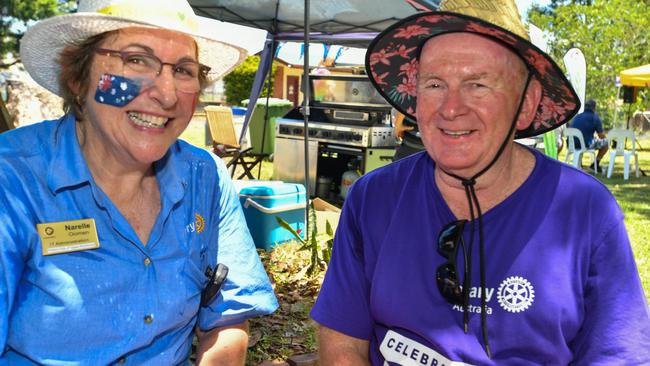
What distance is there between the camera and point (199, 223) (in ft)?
6.56

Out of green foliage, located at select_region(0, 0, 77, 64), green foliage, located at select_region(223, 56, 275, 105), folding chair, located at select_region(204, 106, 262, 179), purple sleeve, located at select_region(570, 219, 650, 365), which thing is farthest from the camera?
green foliage, located at select_region(223, 56, 275, 105)

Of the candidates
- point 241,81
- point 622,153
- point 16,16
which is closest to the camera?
point 622,153

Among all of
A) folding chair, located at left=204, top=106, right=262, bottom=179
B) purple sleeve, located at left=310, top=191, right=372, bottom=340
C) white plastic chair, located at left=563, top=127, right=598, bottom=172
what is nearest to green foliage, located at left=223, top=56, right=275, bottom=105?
white plastic chair, located at left=563, top=127, right=598, bottom=172

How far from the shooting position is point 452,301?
1.73 m

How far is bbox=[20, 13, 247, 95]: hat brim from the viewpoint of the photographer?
179 centimetres

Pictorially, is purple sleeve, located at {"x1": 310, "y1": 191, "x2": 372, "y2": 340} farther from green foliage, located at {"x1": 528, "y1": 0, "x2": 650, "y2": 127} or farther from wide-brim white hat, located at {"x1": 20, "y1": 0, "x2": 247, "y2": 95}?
green foliage, located at {"x1": 528, "y1": 0, "x2": 650, "y2": 127}

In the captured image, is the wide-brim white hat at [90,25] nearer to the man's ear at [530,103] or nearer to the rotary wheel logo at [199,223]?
the rotary wheel logo at [199,223]

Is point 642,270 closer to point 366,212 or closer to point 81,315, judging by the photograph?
point 366,212

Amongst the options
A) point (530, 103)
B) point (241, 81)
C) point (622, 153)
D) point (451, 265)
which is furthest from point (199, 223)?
point (241, 81)

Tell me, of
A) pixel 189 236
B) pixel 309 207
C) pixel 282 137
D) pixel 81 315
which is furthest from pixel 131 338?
pixel 282 137

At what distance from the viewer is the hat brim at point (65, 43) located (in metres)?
1.79

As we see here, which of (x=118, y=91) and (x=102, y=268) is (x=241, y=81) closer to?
(x=118, y=91)

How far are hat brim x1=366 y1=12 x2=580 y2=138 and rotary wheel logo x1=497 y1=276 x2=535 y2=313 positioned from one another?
1.81 feet

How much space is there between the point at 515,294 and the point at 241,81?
26.0m
